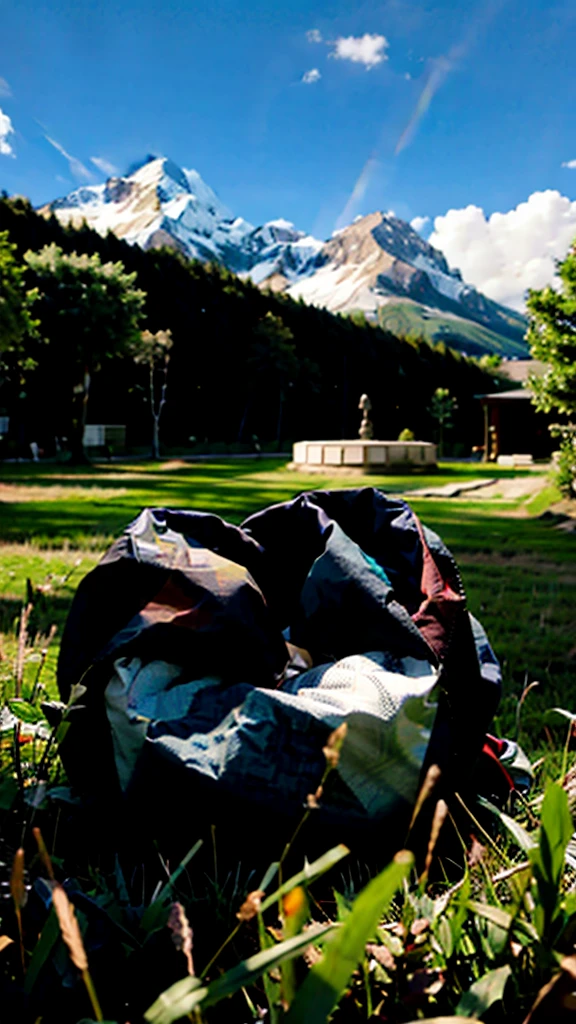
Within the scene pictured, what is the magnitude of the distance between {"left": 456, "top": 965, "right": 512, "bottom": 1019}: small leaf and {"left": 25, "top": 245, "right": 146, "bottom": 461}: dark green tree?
79.0 ft

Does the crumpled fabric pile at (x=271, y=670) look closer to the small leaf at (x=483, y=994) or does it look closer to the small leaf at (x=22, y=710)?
the small leaf at (x=22, y=710)

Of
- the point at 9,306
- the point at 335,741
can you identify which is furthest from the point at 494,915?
the point at 9,306

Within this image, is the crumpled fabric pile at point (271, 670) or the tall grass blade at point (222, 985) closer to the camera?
the tall grass blade at point (222, 985)

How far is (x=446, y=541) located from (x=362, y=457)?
43.5ft

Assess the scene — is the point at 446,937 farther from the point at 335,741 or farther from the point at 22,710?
the point at 22,710

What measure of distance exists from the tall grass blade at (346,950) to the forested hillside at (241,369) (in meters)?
32.1

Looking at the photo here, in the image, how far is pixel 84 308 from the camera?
23484 millimetres

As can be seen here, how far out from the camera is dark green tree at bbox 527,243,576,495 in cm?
1032

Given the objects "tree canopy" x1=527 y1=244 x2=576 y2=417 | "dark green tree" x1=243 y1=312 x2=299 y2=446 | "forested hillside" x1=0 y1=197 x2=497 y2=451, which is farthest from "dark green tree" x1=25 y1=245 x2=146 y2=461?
"tree canopy" x1=527 y1=244 x2=576 y2=417

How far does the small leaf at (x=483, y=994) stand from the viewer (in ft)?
2.94

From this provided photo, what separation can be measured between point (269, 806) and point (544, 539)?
7532 mm

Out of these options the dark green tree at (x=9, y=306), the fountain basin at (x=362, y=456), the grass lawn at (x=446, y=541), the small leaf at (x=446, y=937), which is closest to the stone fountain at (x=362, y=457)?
the fountain basin at (x=362, y=456)

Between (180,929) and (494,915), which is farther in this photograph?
(494,915)

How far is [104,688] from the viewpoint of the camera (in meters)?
1.57
